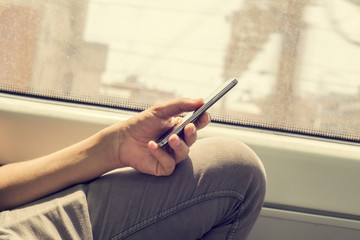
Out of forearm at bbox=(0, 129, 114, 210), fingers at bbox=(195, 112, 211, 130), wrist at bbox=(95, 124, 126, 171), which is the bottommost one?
forearm at bbox=(0, 129, 114, 210)

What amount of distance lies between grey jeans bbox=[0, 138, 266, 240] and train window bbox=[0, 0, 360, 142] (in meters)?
0.31

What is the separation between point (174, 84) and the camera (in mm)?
1019

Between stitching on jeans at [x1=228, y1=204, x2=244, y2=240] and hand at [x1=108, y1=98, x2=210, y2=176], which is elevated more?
hand at [x1=108, y1=98, x2=210, y2=176]

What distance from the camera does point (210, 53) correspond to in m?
1.01

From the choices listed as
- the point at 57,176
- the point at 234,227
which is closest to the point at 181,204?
the point at 234,227

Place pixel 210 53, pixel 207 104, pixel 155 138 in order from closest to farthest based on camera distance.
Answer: pixel 207 104 → pixel 155 138 → pixel 210 53

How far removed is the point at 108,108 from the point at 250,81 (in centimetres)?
40

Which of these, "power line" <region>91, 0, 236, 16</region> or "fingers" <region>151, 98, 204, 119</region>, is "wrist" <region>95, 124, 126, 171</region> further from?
"power line" <region>91, 0, 236, 16</region>

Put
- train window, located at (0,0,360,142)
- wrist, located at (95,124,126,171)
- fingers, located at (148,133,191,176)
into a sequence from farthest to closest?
train window, located at (0,0,360,142)
wrist, located at (95,124,126,171)
fingers, located at (148,133,191,176)

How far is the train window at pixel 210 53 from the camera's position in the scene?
996mm

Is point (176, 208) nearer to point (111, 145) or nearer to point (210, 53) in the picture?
point (111, 145)

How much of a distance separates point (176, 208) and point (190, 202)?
3 cm

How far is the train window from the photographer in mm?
996

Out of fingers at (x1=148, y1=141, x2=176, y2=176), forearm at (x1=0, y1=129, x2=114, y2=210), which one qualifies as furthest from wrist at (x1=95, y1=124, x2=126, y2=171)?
fingers at (x1=148, y1=141, x2=176, y2=176)
